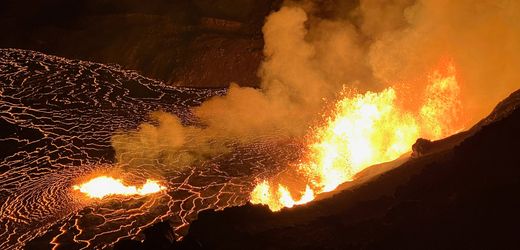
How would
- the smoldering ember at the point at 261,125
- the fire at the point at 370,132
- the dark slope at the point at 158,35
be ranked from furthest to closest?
the dark slope at the point at 158,35
the fire at the point at 370,132
the smoldering ember at the point at 261,125

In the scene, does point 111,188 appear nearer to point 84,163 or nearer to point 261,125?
point 84,163

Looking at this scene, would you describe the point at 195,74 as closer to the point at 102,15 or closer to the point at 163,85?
the point at 163,85

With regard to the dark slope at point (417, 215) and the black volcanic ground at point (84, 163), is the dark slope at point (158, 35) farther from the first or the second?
the dark slope at point (417, 215)

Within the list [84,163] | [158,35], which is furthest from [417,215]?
[158,35]

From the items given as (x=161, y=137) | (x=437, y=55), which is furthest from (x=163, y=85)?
(x=437, y=55)

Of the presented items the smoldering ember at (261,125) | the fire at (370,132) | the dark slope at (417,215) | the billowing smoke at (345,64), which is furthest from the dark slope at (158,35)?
the dark slope at (417,215)

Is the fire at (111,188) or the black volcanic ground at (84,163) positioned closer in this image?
the black volcanic ground at (84,163)
